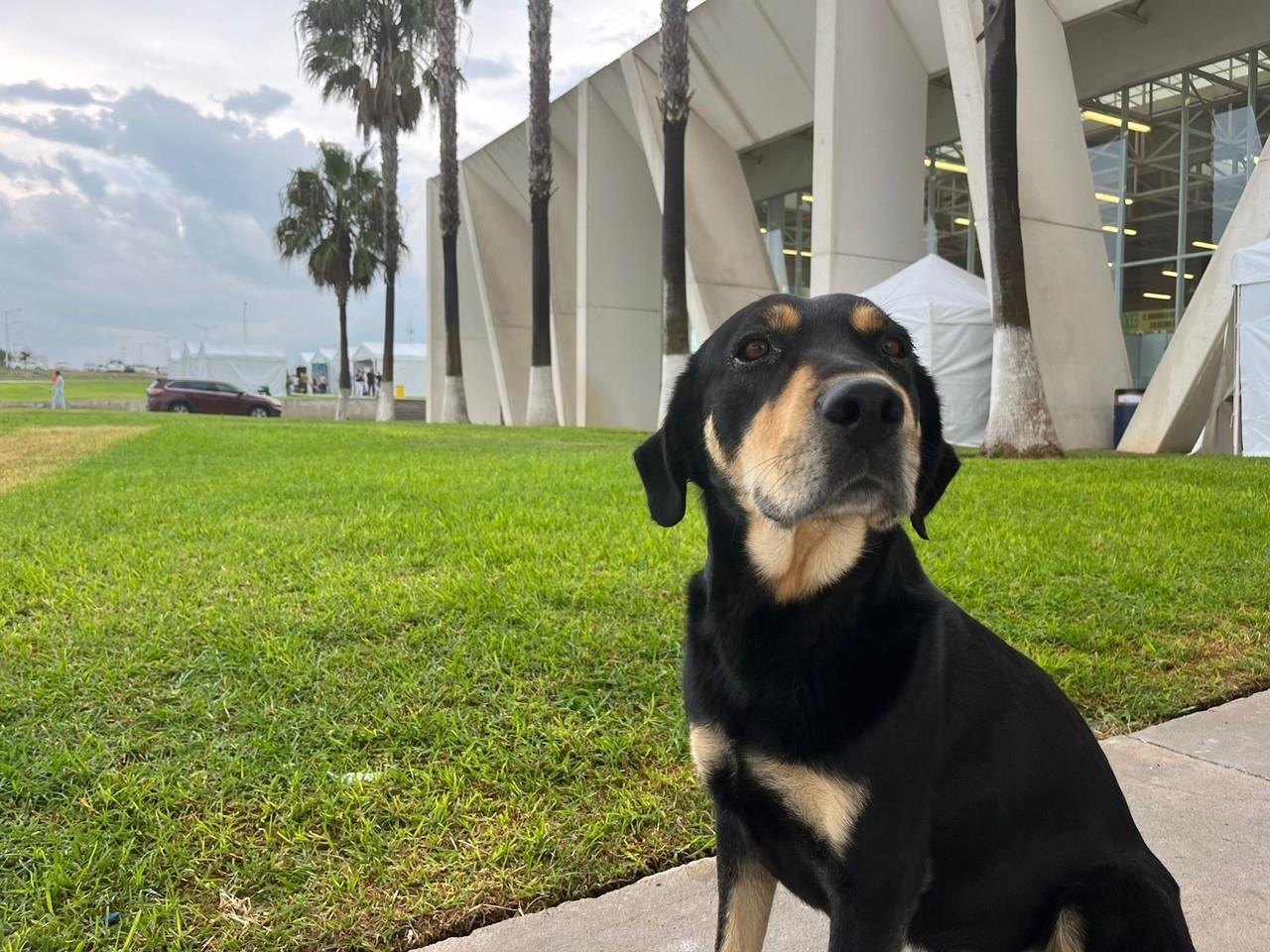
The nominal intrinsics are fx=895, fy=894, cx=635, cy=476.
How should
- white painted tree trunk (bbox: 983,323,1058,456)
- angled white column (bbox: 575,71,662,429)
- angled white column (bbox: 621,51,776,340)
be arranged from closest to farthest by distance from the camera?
white painted tree trunk (bbox: 983,323,1058,456) < angled white column (bbox: 621,51,776,340) < angled white column (bbox: 575,71,662,429)

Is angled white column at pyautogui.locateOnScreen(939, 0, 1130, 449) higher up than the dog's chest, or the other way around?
angled white column at pyautogui.locateOnScreen(939, 0, 1130, 449)

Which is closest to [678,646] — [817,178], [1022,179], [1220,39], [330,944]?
[330,944]

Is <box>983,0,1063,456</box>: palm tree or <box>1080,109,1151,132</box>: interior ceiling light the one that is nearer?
<box>983,0,1063,456</box>: palm tree

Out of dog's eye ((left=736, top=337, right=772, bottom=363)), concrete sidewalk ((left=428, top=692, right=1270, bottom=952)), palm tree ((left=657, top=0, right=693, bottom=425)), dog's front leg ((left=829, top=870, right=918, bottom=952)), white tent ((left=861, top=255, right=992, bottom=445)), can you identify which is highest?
palm tree ((left=657, top=0, right=693, bottom=425))

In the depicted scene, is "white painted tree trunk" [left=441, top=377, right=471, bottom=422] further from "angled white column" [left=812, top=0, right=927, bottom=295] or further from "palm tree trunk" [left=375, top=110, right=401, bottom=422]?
"angled white column" [left=812, top=0, right=927, bottom=295]

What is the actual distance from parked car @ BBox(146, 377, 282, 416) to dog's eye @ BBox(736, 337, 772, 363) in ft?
119

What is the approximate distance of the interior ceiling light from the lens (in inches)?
771

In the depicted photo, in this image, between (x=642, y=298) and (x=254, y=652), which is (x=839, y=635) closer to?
(x=254, y=652)

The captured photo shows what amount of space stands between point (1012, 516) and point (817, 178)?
11239 mm

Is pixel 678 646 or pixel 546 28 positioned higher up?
pixel 546 28

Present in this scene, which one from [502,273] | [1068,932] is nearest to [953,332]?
[1068,932]

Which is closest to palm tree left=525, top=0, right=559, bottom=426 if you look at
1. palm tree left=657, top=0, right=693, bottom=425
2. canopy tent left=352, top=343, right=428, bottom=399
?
palm tree left=657, top=0, right=693, bottom=425

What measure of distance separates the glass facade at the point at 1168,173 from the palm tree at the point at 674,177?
889 cm

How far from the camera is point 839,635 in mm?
1865
